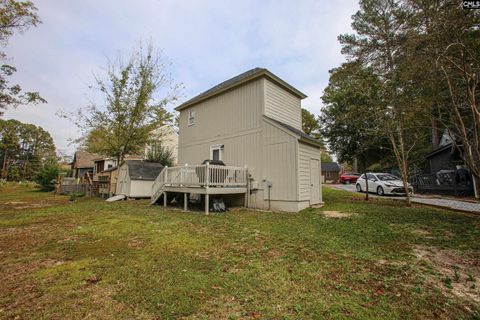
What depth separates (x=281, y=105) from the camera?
1119 centimetres

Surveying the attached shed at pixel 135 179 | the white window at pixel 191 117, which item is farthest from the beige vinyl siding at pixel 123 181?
the white window at pixel 191 117

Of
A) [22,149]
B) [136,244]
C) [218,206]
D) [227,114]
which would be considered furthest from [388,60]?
[22,149]

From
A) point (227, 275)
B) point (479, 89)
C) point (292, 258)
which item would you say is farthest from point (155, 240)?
point (479, 89)

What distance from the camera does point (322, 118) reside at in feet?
44.8

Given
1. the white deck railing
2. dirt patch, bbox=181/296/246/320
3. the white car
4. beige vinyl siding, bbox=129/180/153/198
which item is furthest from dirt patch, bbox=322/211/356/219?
beige vinyl siding, bbox=129/180/153/198

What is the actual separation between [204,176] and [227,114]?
431cm

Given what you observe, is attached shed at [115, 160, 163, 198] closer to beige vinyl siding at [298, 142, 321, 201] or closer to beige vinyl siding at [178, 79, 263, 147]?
beige vinyl siding at [178, 79, 263, 147]

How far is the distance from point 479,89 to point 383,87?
3.59 meters

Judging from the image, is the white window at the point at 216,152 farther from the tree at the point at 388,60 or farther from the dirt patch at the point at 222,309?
the dirt patch at the point at 222,309

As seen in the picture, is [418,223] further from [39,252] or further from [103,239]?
[39,252]

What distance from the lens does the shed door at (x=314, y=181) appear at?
32.8 feet

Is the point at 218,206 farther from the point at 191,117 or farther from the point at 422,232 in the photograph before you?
the point at 191,117

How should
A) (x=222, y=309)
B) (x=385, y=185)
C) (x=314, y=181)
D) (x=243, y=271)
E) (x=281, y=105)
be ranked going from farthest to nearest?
(x=385, y=185)
(x=281, y=105)
(x=314, y=181)
(x=243, y=271)
(x=222, y=309)

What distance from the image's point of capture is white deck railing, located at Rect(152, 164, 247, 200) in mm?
8953
